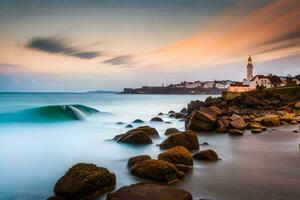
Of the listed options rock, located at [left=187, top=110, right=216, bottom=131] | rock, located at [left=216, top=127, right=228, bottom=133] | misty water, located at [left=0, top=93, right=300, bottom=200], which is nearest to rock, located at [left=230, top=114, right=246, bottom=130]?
rock, located at [left=216, top=127, right=228, bottom=133]

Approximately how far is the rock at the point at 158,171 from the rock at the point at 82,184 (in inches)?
47.5

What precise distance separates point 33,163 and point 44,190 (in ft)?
13.1

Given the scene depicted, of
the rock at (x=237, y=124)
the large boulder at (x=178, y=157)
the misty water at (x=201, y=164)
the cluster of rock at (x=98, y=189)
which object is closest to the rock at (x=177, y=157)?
the large boulder at (x=178, y=157)

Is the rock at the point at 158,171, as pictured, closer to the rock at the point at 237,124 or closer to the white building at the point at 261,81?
the rock at the point at 237,124

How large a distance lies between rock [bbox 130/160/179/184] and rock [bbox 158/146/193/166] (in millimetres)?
706

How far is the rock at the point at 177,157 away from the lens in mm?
9008

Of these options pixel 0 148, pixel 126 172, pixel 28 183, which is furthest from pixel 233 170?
pixel 0 148

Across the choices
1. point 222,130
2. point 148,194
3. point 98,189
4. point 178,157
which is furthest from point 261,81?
point 148,194

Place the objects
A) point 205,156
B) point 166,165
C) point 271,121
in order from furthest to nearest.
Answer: point 271,121, point 205,156, point 166,165

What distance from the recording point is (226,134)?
1725cm

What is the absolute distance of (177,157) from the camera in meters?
9.20

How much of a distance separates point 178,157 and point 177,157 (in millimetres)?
40

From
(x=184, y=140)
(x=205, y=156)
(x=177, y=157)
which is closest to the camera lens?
(x=177, y=157)

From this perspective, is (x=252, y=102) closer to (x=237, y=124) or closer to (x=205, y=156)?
(x=237, y=124)
